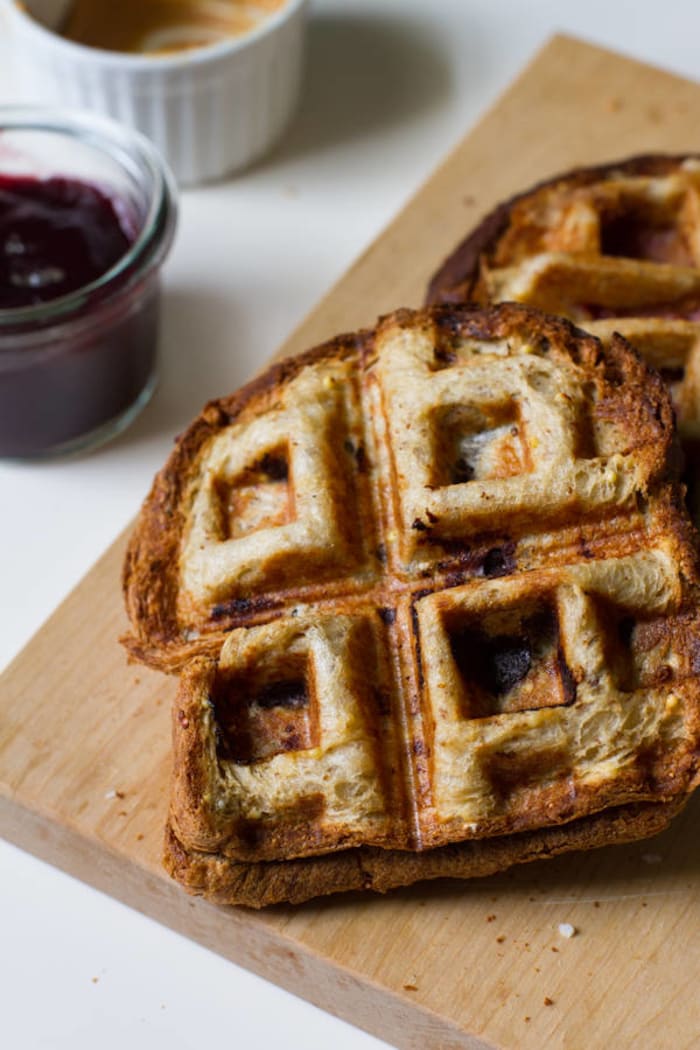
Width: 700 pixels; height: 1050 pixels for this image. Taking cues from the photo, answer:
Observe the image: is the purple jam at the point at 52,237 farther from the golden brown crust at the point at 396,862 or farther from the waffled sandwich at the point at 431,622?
the golden brown crust at the point at 396,862

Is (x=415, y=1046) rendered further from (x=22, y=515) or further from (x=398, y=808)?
(x=22, y=515)

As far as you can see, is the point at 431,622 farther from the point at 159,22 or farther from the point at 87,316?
the point at 159,22

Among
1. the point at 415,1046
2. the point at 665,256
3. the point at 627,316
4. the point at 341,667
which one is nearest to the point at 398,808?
the point at 341,667

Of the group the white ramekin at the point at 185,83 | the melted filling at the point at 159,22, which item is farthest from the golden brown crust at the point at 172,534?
the melted filling at the point at 159,22

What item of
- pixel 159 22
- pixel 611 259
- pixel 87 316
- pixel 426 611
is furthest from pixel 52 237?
pixel 426 611

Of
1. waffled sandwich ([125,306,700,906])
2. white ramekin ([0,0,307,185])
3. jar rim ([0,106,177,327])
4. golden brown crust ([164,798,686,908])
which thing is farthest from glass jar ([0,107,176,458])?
golden brown crust ([164,798,686,908])

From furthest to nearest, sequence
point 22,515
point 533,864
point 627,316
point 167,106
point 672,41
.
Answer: point 672,41
point 167,106
point 22,515
point 627,316
point 533,864

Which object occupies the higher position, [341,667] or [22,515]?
[341,667]
